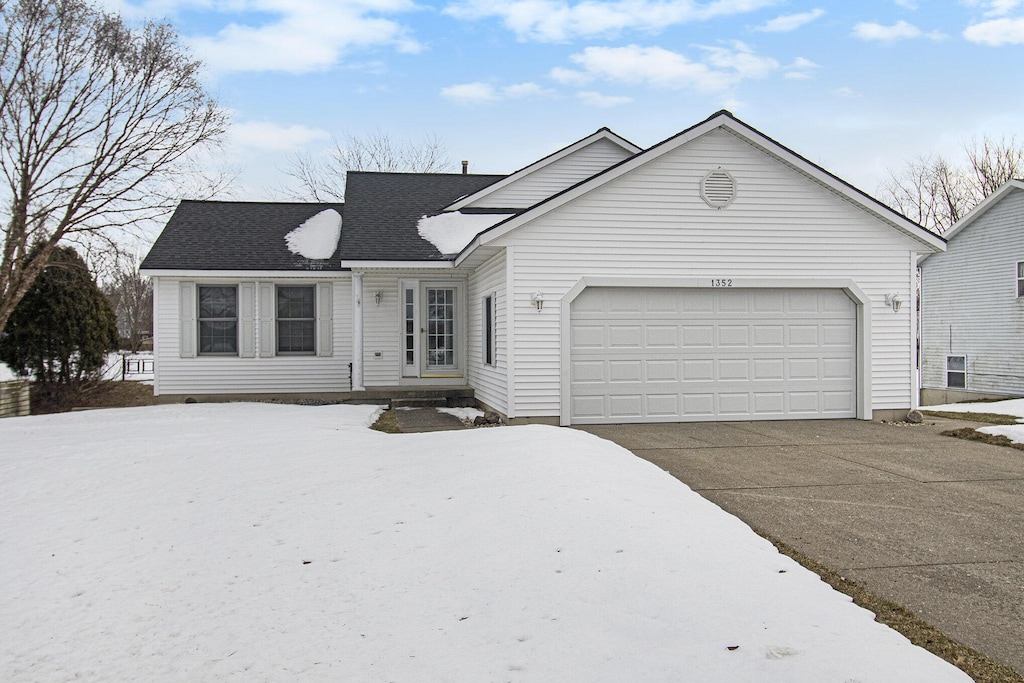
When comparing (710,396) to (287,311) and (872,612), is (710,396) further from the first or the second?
(287,311)

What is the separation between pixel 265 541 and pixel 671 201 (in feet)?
27.9

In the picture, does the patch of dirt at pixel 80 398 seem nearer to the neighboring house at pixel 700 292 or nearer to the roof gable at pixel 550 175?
the neighboring house at pixel 700 292

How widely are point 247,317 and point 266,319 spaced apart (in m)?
0.40

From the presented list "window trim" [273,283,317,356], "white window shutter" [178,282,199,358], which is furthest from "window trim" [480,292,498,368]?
"white window shutter" [178,282,199,358]

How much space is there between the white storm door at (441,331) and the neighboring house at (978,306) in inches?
610

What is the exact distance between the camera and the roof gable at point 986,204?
65.8ft

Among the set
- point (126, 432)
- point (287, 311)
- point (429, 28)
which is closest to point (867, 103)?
point (429, 28)

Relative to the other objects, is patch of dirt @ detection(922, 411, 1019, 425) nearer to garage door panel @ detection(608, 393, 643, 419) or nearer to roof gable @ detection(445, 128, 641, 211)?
garage door panel @ detection(608, 393, 643, 419)

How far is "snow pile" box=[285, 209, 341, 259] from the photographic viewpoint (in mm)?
16750

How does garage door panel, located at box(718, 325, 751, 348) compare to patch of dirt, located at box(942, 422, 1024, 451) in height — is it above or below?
above

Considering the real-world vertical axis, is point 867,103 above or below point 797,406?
above

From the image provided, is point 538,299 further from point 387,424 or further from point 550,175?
point 550,175

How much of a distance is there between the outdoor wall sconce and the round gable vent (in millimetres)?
3127

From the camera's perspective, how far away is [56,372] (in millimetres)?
18500
